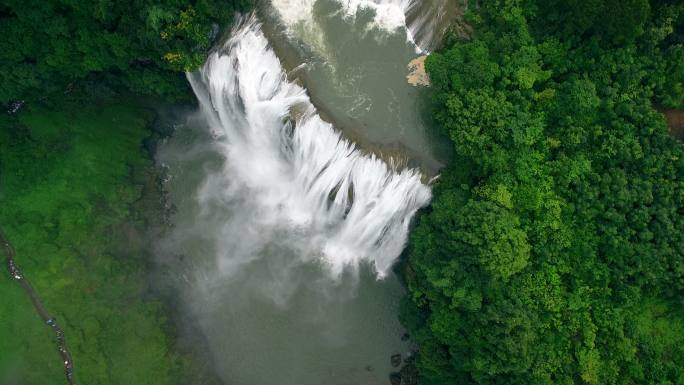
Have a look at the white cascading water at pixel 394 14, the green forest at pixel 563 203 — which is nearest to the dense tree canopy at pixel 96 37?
the white cascading water at pixel 394 14

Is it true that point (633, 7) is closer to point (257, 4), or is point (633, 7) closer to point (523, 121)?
point (523, 121)

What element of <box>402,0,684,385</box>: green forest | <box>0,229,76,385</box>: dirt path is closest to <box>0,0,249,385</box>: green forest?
<box>0,229,76,385</box>: dirt path

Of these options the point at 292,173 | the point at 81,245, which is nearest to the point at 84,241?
the point at 81,245

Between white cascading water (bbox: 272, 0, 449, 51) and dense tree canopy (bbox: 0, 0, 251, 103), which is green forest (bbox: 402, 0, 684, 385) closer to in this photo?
white cascading water (bbox: 272, 0, 449, 51)

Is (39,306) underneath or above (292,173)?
above

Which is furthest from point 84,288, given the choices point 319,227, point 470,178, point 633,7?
point 633,7

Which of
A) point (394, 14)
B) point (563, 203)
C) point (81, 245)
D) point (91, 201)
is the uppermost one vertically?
point (91, 201)

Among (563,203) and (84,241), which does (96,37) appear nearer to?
(84,241)

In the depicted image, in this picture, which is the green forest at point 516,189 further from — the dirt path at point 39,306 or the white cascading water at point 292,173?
the white cascading water at point 292,173
